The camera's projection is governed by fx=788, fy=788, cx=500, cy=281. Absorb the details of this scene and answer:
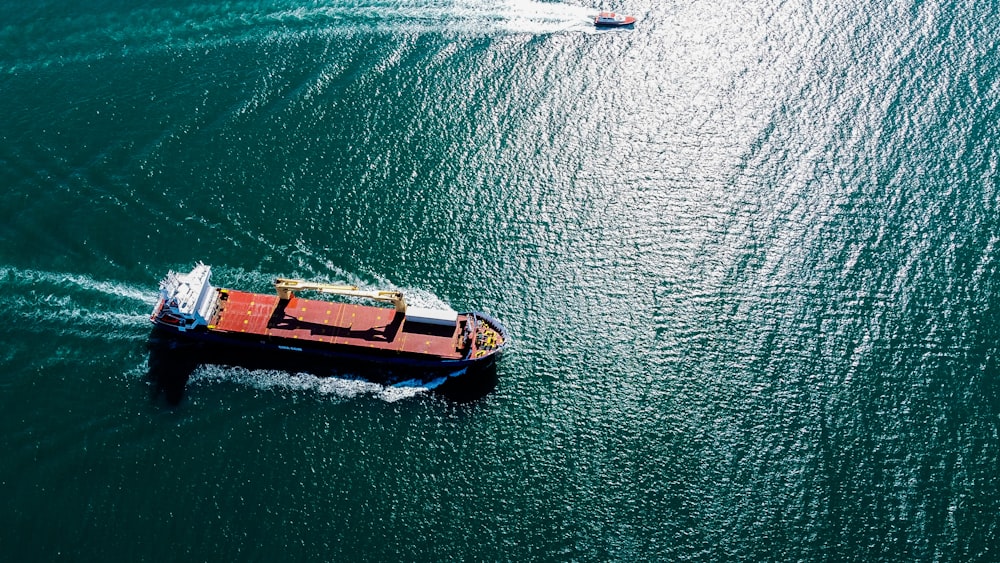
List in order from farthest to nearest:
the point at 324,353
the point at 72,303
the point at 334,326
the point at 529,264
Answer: the point at 529,264, the point at 72,303, the point at 334,326, the point at 324,353

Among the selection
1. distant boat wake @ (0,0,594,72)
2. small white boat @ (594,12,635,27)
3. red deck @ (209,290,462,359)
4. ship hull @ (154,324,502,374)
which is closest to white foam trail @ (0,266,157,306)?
ship hull @ (154,324,502,374)

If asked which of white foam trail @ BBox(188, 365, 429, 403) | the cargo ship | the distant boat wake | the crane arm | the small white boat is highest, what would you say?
the small white boat

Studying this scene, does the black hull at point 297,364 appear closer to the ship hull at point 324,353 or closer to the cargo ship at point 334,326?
the ship hull at point 324,353

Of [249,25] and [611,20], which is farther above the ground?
[611,20]

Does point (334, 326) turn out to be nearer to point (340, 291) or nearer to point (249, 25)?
point (340, 291)

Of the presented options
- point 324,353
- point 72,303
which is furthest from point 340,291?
point 72,303

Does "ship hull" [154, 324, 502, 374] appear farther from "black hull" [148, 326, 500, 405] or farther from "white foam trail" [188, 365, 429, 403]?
"white foam trail" [188, 365, 429, 403]
